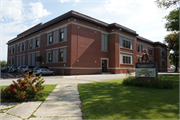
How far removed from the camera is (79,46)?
2664 centimetres

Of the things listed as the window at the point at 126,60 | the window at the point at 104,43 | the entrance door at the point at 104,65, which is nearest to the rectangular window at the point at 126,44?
the window at the point at 126,60

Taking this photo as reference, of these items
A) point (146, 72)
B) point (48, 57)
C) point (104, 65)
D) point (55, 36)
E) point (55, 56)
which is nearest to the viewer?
point (146, 72)

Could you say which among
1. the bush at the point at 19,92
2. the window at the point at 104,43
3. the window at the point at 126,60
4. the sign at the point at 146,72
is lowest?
the bush at the point at 19,92

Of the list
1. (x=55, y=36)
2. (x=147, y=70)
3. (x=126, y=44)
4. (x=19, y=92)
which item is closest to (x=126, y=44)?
(x=126, y=44)

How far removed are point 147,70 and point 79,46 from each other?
17.1 metres

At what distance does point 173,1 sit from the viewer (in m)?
17.3

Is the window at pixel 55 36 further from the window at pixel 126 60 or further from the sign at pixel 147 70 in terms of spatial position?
the sign at pixel 147 70

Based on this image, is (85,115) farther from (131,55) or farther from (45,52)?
(131,55)

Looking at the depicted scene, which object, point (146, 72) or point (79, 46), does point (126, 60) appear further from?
point (146, 72)

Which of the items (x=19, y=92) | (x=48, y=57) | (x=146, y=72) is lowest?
(x=19, y=92)

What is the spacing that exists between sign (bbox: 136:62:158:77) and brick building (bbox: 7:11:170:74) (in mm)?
15381

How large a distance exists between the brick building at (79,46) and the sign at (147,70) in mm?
15381

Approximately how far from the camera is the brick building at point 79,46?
2611cm

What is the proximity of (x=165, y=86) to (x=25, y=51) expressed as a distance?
41.1 metres
